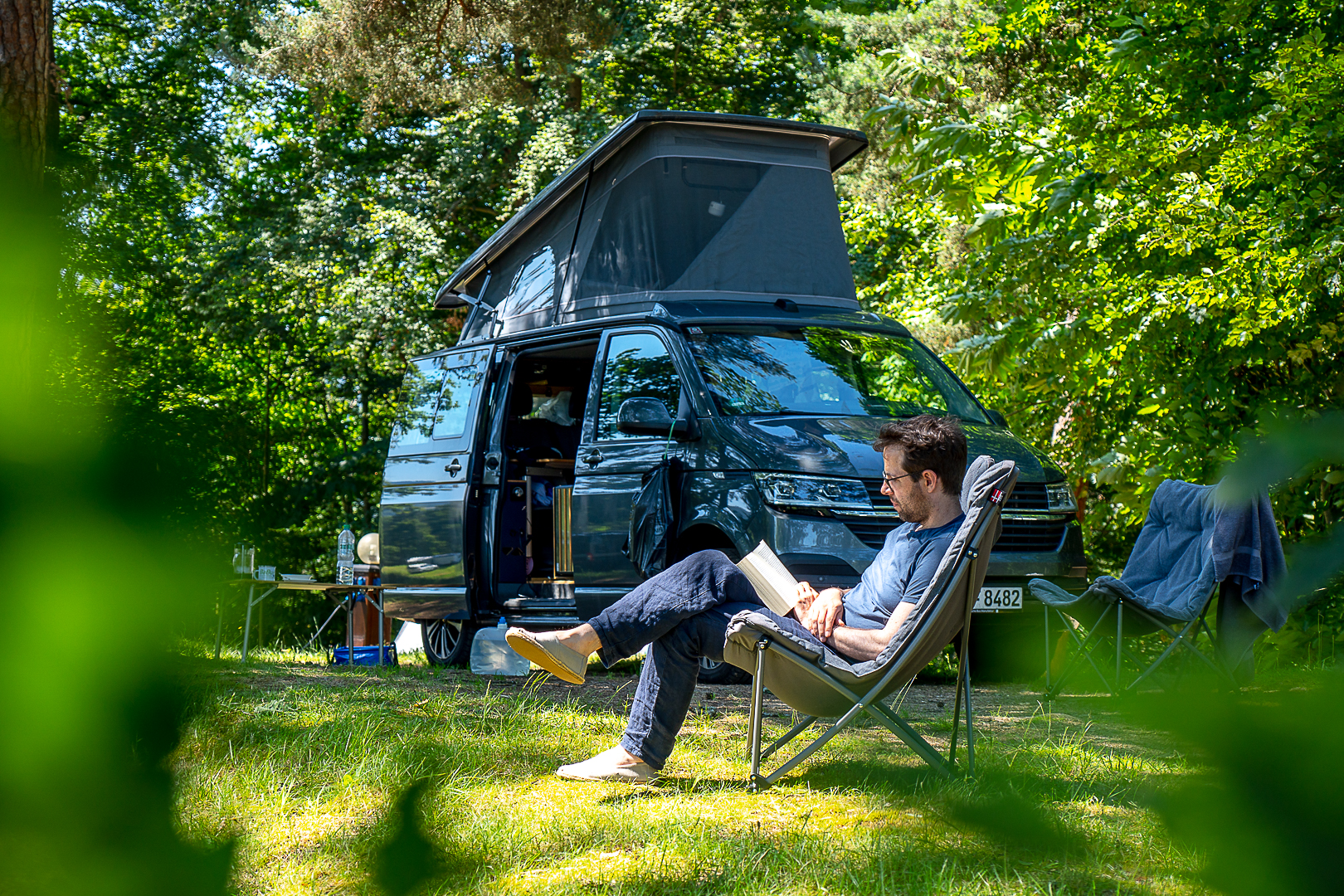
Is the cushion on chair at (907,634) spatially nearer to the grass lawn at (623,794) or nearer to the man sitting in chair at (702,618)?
the man sitting in chair at (702,618)

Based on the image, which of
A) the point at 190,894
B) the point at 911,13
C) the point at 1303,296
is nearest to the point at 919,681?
the point at 1303,296

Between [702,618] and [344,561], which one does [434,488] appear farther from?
[702,618]

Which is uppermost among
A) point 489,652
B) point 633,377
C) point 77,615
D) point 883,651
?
point 633,377

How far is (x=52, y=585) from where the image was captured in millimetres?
493

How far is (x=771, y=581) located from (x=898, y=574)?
428mm

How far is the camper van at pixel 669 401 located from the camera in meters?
5.69

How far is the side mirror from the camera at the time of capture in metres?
5.77

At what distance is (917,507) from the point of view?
3.97 metres

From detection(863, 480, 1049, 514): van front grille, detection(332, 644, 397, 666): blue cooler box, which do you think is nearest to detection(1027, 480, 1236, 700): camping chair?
detection(863, 480, 1049, 514): van front grille

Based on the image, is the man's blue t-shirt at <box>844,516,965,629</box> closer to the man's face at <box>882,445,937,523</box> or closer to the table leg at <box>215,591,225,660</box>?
the man's face at <box>882,445,937,523</box>

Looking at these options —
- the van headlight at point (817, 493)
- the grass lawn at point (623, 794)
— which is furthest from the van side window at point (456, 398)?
the van headlight at point (817, 493)

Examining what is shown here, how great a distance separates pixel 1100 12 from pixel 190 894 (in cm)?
1106

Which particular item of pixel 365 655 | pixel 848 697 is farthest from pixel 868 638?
pixel 365 655

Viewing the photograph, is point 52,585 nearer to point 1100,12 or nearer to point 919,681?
point 919,681
